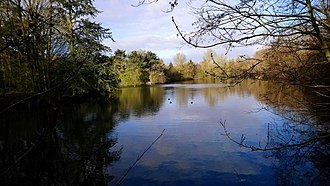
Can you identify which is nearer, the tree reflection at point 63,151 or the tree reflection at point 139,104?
the tree reflection at point 63,151

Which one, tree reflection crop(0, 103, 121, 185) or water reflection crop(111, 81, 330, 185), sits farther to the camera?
tree reflection crop(0, 103, 121, 185)

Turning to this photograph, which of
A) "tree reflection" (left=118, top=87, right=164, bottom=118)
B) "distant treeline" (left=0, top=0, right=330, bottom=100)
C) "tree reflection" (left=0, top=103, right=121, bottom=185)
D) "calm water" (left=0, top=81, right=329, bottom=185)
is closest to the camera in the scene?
"distant treeline" (left=0, top=0, right=330, bottom=100)

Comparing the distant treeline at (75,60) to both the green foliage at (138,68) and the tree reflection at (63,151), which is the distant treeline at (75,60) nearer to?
the green foliage at (138,68)

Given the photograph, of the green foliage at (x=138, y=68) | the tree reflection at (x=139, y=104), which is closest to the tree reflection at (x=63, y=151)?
the tree reflection at (x=139, y=104)

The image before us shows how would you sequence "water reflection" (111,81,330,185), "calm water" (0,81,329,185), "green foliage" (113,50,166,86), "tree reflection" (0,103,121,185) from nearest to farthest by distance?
"water reflection" (111,81,330,185) → "calm water" (0,81,329,185) → "tree reflection" (0,103,121,185) → "green foliage" (113,50,166,86)

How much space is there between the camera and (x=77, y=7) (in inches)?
868

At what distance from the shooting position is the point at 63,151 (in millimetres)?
9219

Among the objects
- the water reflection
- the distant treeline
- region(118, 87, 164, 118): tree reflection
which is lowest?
the water reflection

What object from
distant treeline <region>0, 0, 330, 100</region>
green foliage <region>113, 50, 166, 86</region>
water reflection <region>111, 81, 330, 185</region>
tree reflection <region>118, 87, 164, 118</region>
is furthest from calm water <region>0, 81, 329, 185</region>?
green foliage <region>113, 50, 166, 86</region>

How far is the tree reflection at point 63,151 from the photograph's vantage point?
22.5ft

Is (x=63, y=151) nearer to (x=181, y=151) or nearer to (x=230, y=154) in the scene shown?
(x=181, y=151)

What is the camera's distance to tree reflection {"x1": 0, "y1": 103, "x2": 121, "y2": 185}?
6859 millimetres

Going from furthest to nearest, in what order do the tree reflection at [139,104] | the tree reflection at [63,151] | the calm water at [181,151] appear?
1. the tree reflection at [139,104]
2. the tree reflection at [63,151]
3. the calm water at [181,151]

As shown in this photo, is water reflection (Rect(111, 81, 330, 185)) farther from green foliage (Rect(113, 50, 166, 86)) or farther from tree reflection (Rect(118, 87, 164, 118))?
green foliage (Rect(113, 50, 166, 86))
